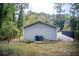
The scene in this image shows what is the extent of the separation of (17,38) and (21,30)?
0.34 ft

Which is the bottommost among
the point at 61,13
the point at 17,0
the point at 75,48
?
the point at 75,48

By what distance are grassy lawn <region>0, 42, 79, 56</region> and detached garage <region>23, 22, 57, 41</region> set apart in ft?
0.27

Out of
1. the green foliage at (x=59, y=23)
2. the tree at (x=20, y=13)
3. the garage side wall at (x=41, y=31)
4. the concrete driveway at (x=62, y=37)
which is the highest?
the tree at (x=20, y=13)

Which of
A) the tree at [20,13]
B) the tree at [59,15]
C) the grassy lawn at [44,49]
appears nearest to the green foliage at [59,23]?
the tree at [59,15]

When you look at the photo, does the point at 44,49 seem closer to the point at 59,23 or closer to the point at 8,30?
the point at 59,23

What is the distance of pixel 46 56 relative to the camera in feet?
4.96

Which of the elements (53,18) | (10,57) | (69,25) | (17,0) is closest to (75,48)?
(69,25)

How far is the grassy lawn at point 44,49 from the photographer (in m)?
1.51

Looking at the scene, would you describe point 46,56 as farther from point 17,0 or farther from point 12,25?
point 17,0

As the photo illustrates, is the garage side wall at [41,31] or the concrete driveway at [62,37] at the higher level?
the garage side wall at [41,31]

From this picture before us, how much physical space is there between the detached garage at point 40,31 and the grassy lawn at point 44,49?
82 mm

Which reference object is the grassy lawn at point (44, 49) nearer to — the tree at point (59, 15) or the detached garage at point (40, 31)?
the detached garage at point (40, 31)

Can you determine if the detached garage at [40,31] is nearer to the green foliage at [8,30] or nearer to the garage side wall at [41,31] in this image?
the garage side wall at [41,31]

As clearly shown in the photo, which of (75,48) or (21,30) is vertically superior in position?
(21,30)
